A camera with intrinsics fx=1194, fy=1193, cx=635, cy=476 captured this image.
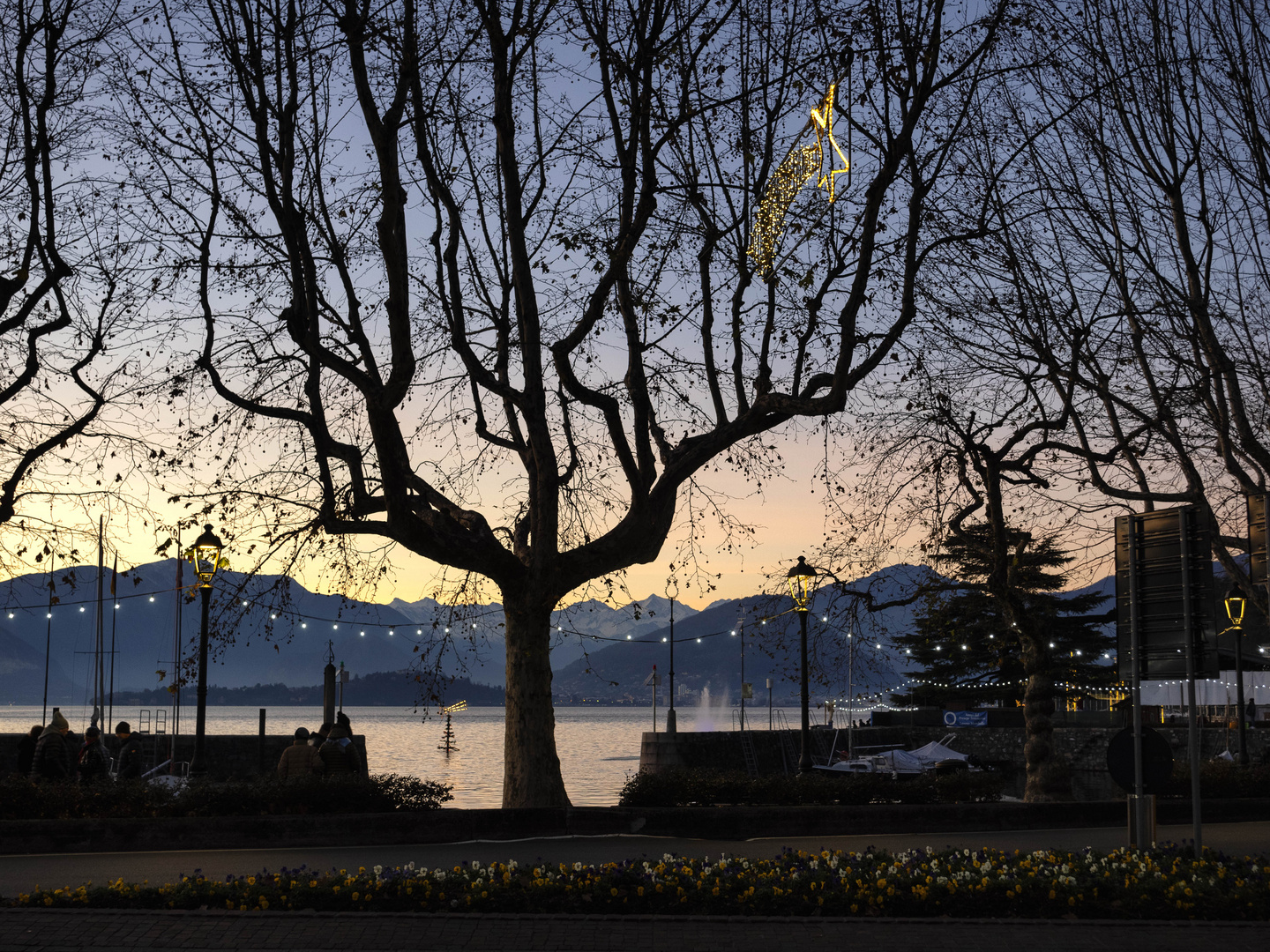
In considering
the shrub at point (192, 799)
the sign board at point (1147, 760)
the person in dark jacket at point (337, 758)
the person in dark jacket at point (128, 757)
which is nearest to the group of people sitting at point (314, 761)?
the person in dark jacket at point (337, 758)

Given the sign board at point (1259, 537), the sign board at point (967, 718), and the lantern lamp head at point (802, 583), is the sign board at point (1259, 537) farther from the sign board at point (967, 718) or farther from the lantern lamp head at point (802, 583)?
the sign board at point (967, 718)

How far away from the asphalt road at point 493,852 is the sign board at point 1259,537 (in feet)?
12.7

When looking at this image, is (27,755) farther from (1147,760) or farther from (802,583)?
(1147,760)

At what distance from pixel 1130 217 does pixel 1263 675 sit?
56598mm

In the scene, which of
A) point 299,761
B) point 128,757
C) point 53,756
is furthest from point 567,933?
point 128,757

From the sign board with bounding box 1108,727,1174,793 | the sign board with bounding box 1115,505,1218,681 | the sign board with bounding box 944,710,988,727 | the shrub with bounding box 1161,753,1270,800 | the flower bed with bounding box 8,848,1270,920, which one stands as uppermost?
the sign board with bounding box 1115,505,1218,681

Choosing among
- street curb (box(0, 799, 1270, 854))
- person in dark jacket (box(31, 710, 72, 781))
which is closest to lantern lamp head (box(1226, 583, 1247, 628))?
street curb (box(0, 799, 1270, 854))

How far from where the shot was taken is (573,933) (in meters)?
8.27

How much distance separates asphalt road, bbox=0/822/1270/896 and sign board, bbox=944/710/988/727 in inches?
1847

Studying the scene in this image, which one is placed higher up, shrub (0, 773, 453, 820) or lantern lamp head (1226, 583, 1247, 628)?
lantern lamp head (1226, 583, 1247, 628)

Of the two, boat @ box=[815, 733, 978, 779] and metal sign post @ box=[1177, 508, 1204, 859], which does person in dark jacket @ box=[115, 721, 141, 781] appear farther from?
boat @ box=[815, 733, 978, 779]

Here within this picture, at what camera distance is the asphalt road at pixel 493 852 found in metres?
12.1

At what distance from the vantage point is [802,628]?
2292 cm

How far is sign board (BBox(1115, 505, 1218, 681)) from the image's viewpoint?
11195 millimetres
